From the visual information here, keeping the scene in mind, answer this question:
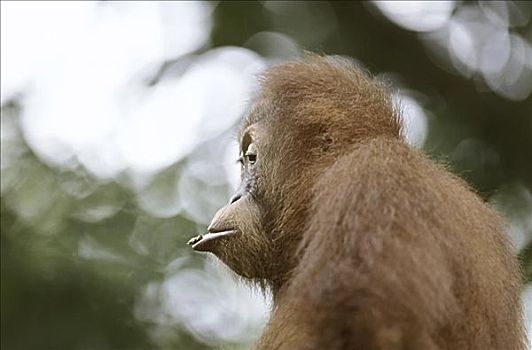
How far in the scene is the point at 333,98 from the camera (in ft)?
17.6

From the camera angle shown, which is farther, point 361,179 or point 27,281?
point 27,281

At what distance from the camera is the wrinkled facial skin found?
5324 mm

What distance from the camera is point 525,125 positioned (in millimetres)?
9820

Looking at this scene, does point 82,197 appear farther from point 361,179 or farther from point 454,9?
point 361,179

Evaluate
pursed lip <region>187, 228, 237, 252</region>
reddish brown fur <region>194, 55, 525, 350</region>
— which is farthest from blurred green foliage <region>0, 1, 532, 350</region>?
pursed lip <region>187, 228, 237, 252</region>

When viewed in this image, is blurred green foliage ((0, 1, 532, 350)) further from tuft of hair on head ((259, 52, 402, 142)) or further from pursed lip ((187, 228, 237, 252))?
pursed lip ((187, 228, 237, 252))

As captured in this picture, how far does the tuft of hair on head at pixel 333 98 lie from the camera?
5.26 m

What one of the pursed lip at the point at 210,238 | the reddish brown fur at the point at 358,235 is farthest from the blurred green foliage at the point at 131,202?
the pursed lip at the point at 210,238

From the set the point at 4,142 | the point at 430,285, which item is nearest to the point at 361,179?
the point at 430,285

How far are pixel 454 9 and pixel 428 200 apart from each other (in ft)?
23.5

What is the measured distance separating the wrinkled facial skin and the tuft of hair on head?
0.25m

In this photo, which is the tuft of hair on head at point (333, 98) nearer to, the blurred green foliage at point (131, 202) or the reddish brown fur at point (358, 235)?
the reddish brown fur at point (358, 235)

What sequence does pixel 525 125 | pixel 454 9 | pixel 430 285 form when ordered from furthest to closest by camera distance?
pixel 454 9 < pixel 525 125 < pixel 430 285

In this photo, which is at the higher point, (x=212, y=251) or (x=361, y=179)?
(x=361, y=179)
